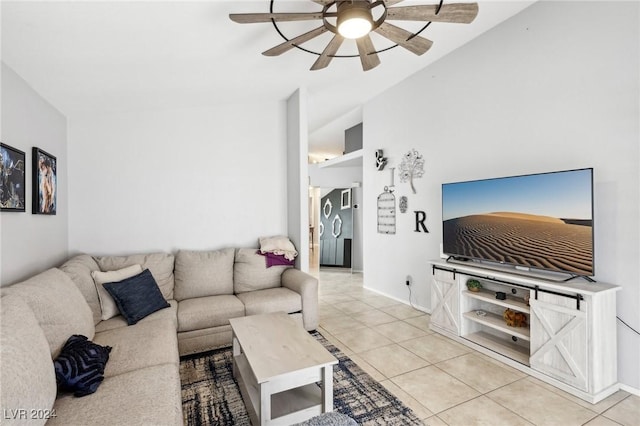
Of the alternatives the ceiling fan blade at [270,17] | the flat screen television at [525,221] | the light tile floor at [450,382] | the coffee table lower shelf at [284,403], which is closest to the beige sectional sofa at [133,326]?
the coffee table lower shelf at [284,403]

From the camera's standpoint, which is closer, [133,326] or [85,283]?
[133,326]

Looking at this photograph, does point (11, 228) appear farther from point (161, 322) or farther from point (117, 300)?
point (161, 322)

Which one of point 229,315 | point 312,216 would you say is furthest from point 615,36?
point 312,216

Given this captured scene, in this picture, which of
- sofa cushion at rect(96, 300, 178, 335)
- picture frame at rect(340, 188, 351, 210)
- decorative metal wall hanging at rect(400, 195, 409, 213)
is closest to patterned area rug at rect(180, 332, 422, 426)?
sofa cushion at rect(96, 300, 178, 335)

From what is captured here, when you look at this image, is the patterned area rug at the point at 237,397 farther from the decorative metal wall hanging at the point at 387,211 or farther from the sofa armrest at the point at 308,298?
the decorative metal wall hanging at the point at 387,211

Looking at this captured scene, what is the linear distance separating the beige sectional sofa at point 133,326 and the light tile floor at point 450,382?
69 cm

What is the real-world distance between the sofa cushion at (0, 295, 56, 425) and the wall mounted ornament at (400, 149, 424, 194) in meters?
3.71

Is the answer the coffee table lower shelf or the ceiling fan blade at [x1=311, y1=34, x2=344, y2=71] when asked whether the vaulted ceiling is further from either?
the coffee table lower shelf

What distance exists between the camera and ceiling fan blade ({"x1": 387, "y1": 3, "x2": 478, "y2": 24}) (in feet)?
6.01

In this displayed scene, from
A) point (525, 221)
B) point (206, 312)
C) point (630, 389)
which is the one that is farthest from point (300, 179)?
point (630, 389)

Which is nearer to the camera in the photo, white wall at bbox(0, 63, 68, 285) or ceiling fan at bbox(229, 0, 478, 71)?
ceiling fan at bbox(229, 0, 478, 71)

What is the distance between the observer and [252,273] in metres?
3.48

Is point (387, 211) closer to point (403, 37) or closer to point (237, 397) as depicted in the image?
point (403, 37)

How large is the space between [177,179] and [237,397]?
100.0 inches
